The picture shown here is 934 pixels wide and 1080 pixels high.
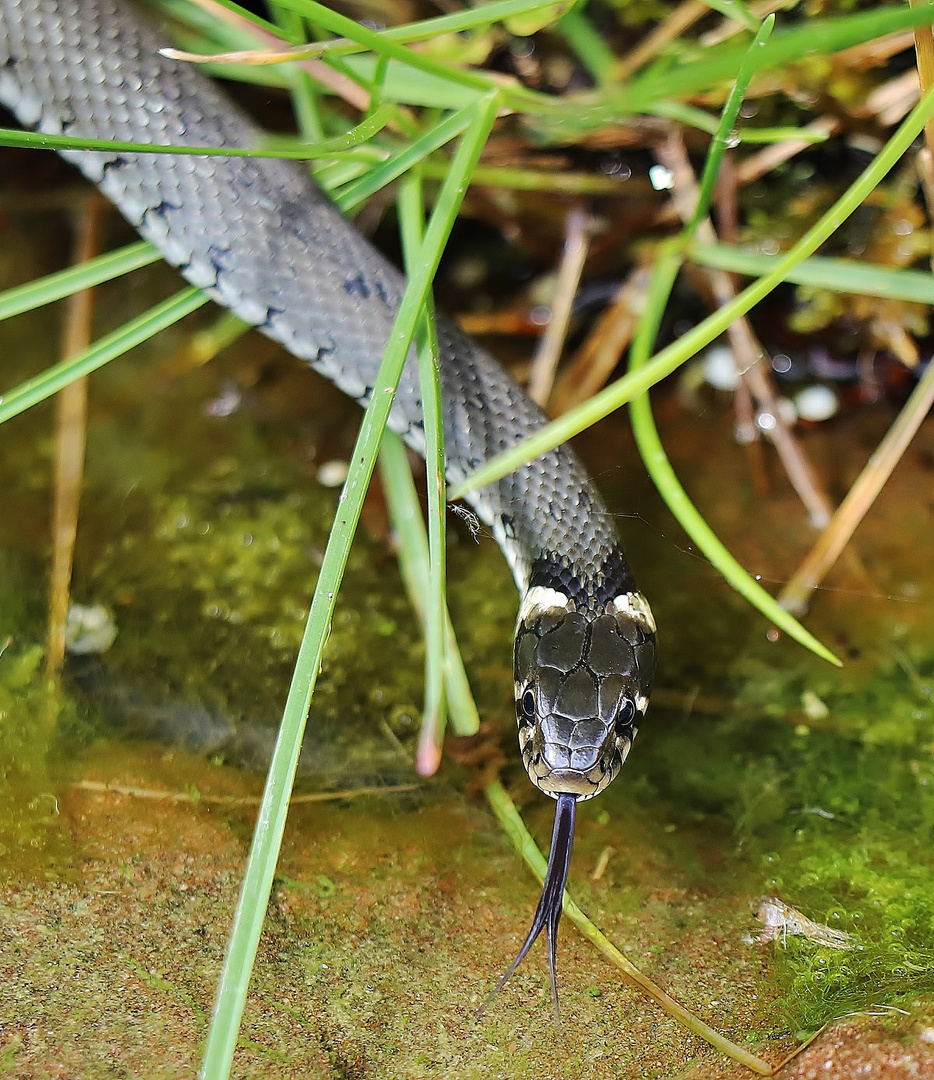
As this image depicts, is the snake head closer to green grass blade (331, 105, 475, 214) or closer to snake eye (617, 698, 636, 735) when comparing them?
snake eye (617, 698, 636, 735)

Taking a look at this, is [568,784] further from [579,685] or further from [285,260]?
[285,260]

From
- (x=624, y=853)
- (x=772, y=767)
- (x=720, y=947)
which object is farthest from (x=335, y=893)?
(x=772, y=767)

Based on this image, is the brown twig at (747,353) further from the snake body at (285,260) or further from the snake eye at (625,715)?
the snake eye at (625,715)

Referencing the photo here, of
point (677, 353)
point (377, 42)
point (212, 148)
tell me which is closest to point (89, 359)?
point (212, 148)

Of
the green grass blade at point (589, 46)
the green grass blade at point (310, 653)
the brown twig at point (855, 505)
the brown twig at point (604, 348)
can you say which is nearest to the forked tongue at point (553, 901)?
the green grass blade at point (310, 653)

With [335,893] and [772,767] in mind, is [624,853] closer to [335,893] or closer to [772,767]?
[772,767]
